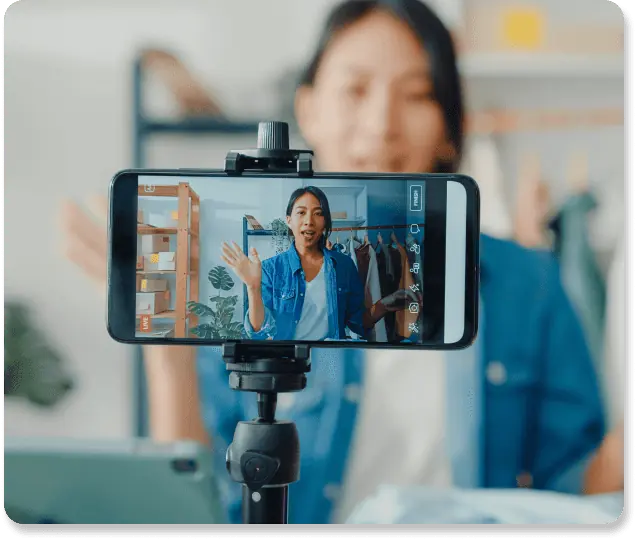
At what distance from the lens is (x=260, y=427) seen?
58 cm

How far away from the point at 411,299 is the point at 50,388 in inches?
19.0

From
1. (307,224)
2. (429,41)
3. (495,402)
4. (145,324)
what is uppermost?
(429,41)

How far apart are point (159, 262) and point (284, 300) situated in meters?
0.13

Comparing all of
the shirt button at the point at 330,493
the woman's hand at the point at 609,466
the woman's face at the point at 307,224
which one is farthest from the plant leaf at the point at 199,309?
the woman's hand at the point at 609,466

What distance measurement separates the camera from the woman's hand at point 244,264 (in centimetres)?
64

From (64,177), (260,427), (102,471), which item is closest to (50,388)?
(102,471)

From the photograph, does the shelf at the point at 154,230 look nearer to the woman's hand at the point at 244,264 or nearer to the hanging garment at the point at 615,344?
the woman's hand at the point at 244,264

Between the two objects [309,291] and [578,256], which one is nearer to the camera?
[309,291]

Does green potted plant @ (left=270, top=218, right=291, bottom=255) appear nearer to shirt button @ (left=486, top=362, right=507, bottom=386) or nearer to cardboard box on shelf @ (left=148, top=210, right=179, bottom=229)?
cardboard box on shelf @ (left=148, top=210, right=179, bottom=229)

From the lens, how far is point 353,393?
0.82 meters

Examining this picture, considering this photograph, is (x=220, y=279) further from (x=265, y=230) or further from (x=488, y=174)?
(x=488, y=174)

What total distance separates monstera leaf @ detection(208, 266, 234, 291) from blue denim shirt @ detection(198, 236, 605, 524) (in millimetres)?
196

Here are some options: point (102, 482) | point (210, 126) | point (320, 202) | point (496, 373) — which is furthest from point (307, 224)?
point (102, 482)

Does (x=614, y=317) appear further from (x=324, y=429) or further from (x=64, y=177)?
(x=64, y=177)
